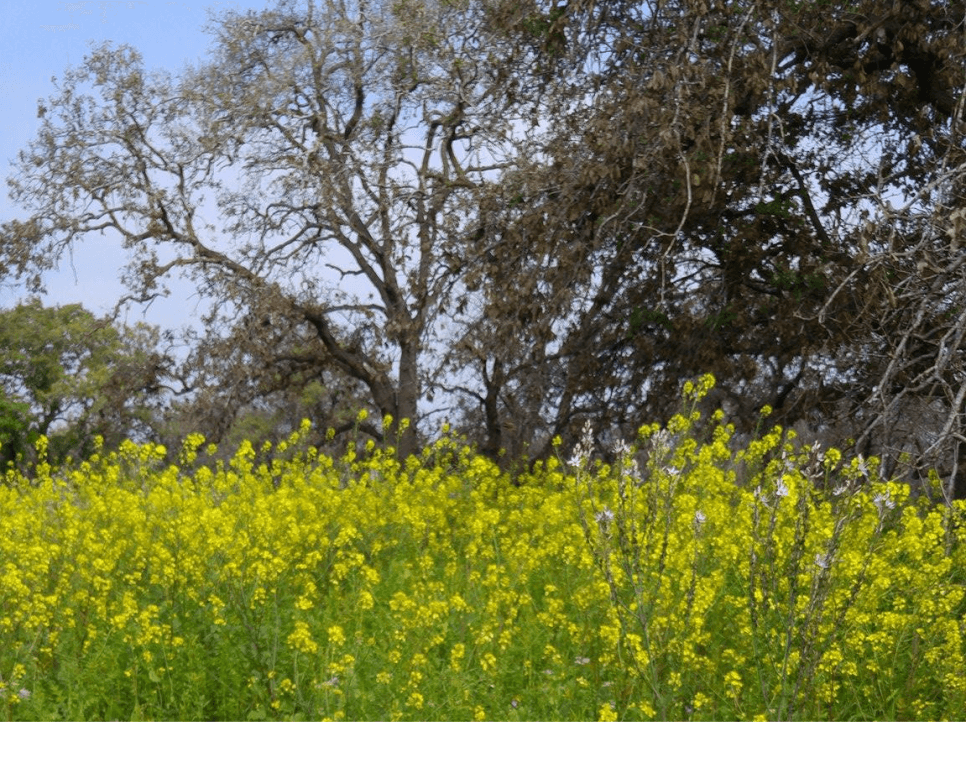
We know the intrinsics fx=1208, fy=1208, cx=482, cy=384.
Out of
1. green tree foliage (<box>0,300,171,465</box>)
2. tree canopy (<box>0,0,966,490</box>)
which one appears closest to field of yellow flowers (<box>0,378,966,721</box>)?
tree canopy (<box>0,0,966,490</box>)

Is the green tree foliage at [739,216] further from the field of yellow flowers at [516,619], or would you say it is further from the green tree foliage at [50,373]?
the green tree foliage at [50,373]

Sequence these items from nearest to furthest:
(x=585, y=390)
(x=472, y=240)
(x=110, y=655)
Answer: (x=110, y=655)
(x=472, y=240)
(x=585, y=390)

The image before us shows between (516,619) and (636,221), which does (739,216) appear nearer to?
(636,221)

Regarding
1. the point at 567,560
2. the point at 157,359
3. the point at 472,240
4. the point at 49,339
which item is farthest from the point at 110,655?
the point at 49,339

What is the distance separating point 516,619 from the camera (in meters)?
6.21

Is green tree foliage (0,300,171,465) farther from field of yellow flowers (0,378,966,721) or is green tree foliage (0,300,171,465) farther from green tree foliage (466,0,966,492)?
field of yellow flowers (0,378,966,721)

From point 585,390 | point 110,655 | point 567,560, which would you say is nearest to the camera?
point 110,655

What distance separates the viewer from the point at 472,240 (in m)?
10.6

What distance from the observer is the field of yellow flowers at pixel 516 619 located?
189 inches

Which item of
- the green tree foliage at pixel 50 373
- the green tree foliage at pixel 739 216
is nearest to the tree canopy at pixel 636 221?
the green tree foliage at pixel 739 216

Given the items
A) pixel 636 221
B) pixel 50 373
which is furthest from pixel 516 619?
pixel 50 373

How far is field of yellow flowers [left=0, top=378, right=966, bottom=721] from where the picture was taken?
4.80 m

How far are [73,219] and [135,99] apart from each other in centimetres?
201
